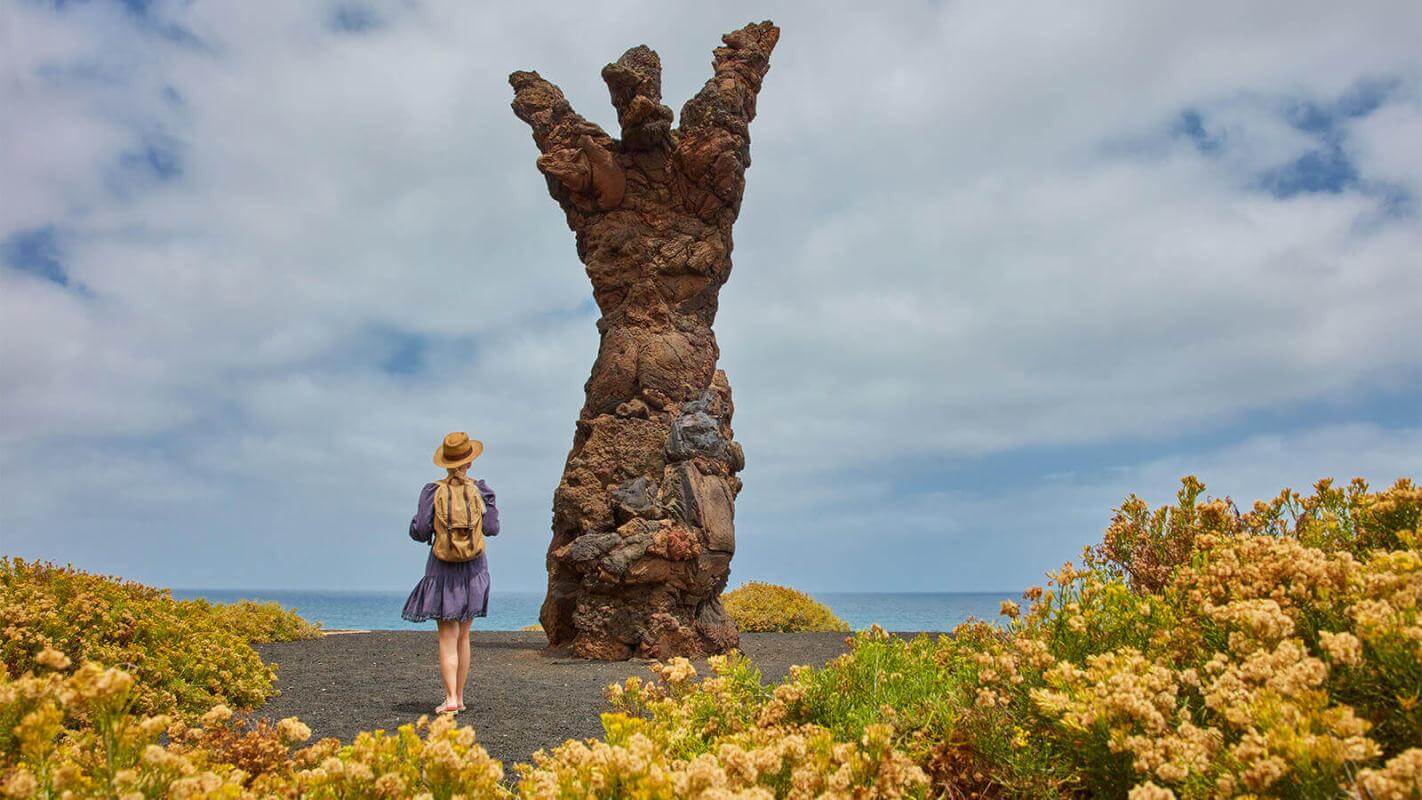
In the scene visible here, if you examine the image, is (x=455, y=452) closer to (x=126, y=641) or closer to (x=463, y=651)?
(x=463, y=651)

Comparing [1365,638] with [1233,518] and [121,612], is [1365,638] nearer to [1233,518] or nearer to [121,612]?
[1233,518]

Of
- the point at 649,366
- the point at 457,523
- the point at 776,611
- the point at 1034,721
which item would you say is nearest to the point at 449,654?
the point at 457,523

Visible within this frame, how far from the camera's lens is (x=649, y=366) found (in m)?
12.2

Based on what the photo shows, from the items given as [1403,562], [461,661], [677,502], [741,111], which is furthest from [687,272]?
[1403,562]

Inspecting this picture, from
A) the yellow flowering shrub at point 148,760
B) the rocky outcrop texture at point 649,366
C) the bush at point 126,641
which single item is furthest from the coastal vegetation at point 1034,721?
the rocky outcrop texture at point 649,366

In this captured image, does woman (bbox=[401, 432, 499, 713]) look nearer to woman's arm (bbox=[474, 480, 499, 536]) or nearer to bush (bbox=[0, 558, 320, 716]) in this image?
woman's arm (bbox=[474, 480, 499, 536])

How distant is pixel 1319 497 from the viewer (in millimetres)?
3961

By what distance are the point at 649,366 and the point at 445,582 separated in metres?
5.25

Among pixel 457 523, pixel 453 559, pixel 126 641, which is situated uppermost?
pixel 457 523

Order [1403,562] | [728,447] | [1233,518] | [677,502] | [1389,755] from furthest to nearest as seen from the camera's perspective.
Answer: [728,447]
[677,502]
[1233,518]
[1403,562]
[1389,755]

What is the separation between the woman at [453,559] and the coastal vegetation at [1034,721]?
4184 mm

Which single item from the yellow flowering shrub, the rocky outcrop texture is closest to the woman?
the rocky outcrop texture

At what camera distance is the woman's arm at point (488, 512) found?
25.6 ft

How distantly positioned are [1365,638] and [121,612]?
899 cm
